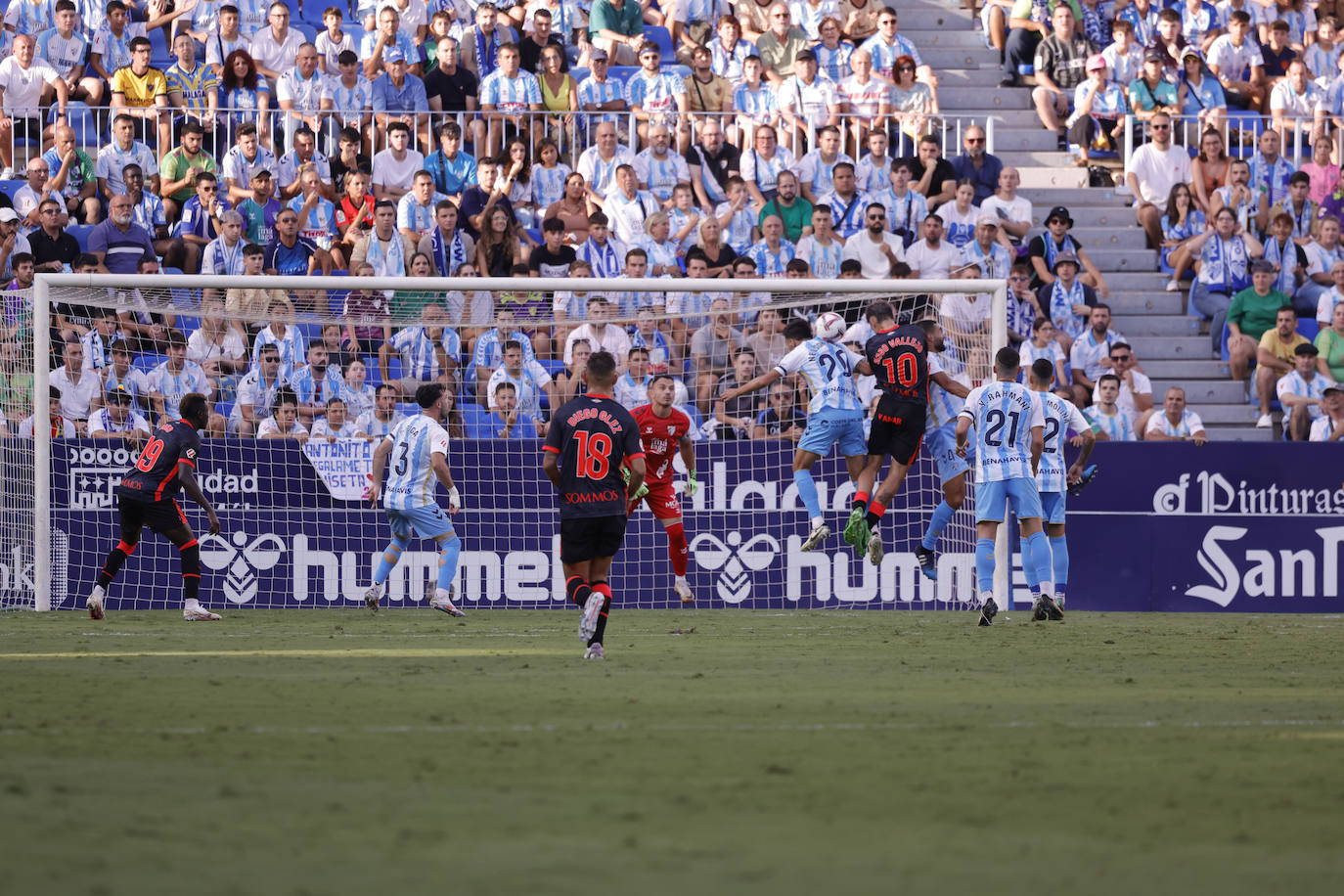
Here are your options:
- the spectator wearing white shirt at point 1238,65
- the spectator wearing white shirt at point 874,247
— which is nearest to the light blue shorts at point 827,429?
the spectator wearing white shirt at point 874,247

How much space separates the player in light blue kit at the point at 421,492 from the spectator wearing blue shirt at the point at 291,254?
3.61m

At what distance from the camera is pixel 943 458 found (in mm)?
16016

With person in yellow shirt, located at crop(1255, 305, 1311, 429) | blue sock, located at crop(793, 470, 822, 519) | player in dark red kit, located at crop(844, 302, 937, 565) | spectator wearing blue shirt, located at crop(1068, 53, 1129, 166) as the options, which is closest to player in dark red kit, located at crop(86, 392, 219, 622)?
blue sock, located at crop(793, 470, 822, 519)

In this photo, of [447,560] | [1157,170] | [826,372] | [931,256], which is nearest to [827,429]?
[826,372]

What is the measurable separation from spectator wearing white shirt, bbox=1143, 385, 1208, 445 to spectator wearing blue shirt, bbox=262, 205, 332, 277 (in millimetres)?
8898

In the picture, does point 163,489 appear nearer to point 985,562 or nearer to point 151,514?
point 151,514

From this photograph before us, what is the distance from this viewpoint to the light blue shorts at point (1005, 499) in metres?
13.8

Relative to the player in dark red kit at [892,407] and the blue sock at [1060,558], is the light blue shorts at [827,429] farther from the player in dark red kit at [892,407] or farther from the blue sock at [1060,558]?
the blue sock at [1060,558]

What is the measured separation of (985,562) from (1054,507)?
124 cm

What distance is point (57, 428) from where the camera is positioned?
16969 millimetres

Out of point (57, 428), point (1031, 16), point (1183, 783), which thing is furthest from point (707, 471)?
point (1183, 783)

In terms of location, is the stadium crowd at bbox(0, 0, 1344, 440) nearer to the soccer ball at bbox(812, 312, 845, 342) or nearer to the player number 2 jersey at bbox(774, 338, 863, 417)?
the soccer ball at bbox(812, 312, 845, 342)

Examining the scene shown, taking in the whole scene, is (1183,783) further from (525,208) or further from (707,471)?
(525,208)

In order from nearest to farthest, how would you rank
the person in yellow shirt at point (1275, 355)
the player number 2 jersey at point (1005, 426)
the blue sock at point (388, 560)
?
1. the player number 2 jersey at point (1005, 426)
2. the blue sock at point (388, 560)
3. the person in yellow shirt at point (1275, 355)
